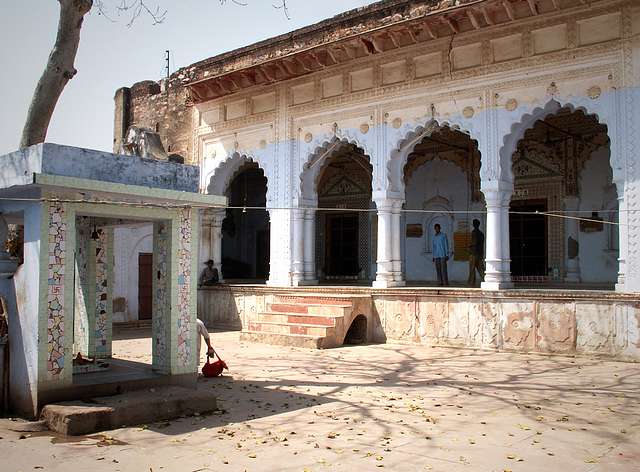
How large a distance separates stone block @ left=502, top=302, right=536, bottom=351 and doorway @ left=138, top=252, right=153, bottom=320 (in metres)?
8.35

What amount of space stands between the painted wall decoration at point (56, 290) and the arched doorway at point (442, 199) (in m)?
9.99

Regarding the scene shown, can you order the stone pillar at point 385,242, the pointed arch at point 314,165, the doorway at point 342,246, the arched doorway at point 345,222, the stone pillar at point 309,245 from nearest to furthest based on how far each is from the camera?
the stone pillar at point 385,242 → the pointed arch at point 314,165 → the stone pillar at point 309,245 → the arched doorway at point 345,222 → the doorway at point 342,246

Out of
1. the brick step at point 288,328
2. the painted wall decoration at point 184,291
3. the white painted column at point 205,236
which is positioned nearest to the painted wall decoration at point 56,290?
the painted wall decoration at point 184,291

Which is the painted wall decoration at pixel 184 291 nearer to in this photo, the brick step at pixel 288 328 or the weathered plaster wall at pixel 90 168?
the weathered plaster wall at pixel 90 168

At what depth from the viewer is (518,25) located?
1042cm

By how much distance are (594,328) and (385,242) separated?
160 inches

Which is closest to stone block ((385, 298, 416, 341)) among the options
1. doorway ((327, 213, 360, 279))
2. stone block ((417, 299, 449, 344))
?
stone block ((417, 299, 449, 344))

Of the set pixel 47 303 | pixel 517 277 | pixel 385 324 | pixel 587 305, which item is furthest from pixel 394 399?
pixel 517 277

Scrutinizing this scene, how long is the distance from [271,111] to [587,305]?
24.9ft

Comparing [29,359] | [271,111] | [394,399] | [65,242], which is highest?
[271,111]

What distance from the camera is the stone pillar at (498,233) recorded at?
1062 cm

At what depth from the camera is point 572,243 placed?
44.3 feet

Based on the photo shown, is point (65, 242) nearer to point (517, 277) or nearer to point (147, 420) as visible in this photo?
point (147, 420)

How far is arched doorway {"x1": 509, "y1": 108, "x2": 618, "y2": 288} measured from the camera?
13.1 metres
